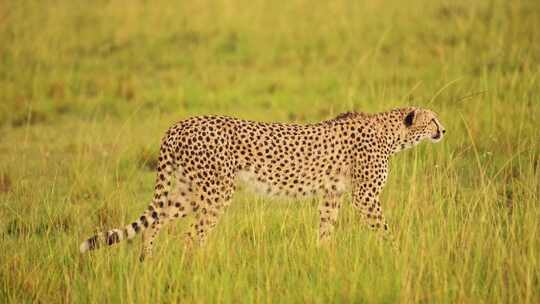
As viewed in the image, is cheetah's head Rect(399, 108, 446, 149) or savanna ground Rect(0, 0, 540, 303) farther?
cheetah's head Rect(399, 108, 446, 149)

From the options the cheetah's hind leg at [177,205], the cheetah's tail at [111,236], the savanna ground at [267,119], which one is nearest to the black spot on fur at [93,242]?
the cheetah's tail at [111,236]

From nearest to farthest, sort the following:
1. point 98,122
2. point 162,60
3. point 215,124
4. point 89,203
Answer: point 215,124 → point 89,203 → point 98,122 → point 162,60

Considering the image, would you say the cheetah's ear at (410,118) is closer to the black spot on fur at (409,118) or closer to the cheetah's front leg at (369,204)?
the black spot on fur at (409,118)

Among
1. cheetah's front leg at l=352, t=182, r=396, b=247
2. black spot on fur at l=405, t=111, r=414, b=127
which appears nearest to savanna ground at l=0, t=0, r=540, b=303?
cheetah's front leg at l=352, t=182, r=396, b=247

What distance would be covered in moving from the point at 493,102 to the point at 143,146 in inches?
98.4

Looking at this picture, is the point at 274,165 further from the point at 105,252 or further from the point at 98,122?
the point at 98,122

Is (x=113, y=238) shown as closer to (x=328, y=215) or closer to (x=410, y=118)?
(x=328, y=215)

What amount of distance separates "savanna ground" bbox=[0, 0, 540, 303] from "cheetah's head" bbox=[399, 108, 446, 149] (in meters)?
0.16

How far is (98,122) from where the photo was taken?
9070mm

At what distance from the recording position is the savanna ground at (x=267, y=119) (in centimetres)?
474

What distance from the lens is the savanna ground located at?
474 cm

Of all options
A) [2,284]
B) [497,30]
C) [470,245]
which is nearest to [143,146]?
[2,284]

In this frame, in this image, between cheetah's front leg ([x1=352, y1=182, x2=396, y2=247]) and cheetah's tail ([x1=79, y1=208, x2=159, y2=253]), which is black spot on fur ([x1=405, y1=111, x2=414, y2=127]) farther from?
cheetah's tail ([x1=79, y1=208, x2=159, y2=253])

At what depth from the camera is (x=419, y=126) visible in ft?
19.0
